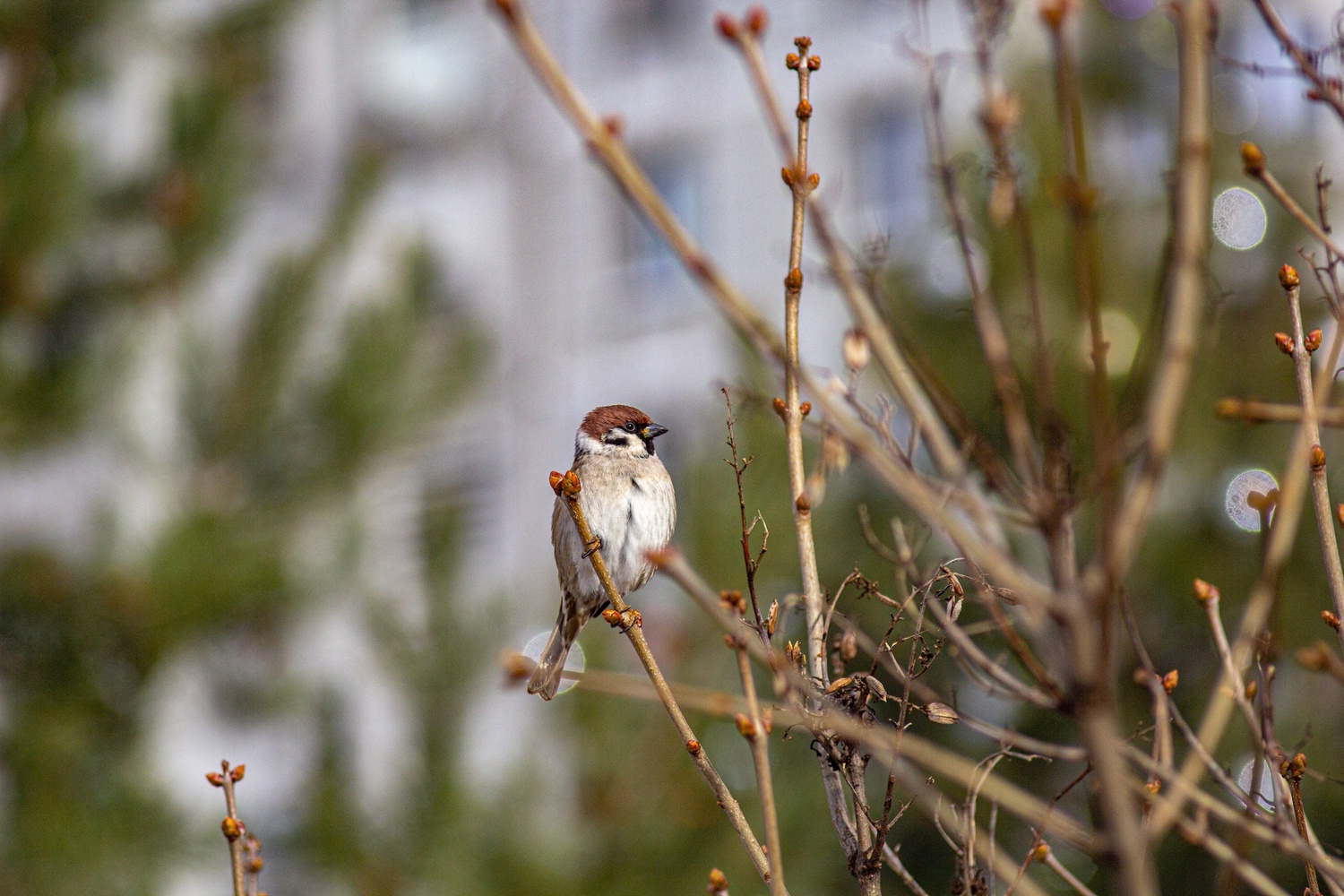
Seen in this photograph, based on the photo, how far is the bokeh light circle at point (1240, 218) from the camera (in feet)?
19.8

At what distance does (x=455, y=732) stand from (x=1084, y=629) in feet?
11.5

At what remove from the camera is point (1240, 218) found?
6.28m

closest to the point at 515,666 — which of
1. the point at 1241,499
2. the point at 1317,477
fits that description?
the point at 1317,477

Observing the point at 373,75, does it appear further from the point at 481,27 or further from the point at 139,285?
the point at 139,285

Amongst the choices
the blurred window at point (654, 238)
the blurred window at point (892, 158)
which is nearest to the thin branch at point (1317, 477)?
the blurred window at point (892, 158)

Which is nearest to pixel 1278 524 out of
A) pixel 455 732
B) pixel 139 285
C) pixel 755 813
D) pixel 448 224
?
pixel 755 813

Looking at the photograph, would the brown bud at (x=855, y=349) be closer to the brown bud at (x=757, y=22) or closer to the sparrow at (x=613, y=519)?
the brown bud at (x=757, y=22)

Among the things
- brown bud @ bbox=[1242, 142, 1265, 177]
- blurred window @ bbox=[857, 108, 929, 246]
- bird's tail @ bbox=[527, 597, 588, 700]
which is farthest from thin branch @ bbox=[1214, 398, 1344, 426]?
blurred window @ bbox=[857, 108, 929, 246]

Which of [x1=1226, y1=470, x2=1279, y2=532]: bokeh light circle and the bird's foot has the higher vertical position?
the bird's foot

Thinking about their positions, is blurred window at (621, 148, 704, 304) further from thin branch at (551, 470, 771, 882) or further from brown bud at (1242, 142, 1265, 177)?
brown bud at (1242, 142, 1265, 177)

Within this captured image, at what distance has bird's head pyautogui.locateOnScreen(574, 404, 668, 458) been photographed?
9.32ft

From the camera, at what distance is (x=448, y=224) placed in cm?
1271

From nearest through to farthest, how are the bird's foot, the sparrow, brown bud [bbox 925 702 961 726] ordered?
brown bud [bbox 925 702 961 726] < the bird's foot < the sparrow

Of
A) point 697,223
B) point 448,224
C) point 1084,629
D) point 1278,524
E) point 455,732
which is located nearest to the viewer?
point 1084,629
